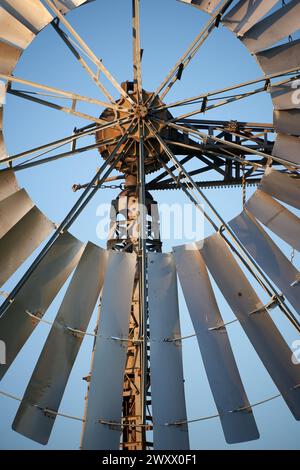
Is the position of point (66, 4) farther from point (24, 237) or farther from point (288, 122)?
point (288, 122)

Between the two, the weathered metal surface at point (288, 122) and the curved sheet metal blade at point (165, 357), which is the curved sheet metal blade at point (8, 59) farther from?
the weathered metal surface at point (288, 122)

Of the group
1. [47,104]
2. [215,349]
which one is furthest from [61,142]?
[215,349]

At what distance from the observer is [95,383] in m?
13.4

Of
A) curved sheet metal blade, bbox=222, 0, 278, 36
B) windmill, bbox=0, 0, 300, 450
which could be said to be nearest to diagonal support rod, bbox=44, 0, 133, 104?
windmill, bbox=0, 0, 300, 450

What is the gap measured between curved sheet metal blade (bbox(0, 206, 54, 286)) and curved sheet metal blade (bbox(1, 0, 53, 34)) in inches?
134

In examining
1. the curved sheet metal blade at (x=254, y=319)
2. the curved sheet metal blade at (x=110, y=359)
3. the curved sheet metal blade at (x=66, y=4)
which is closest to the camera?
the curved sheet metal blade at (x=110, y=359)

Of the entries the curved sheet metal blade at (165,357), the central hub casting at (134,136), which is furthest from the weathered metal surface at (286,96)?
the curved sheet metal blade at (165,357)

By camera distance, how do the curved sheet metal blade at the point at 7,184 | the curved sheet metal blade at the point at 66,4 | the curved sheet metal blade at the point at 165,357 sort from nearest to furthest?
the curved sheet metal blade at the point at 165,357 < the curved sheet metal blade at the point at 7,184 < the curved sheet metal blade at the point at 66,4

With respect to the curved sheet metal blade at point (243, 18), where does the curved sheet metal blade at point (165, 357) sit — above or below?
below

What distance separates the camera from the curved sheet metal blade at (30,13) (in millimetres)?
14492

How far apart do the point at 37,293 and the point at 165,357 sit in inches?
102

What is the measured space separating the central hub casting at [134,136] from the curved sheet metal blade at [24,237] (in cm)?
186

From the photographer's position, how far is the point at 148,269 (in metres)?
14.4
